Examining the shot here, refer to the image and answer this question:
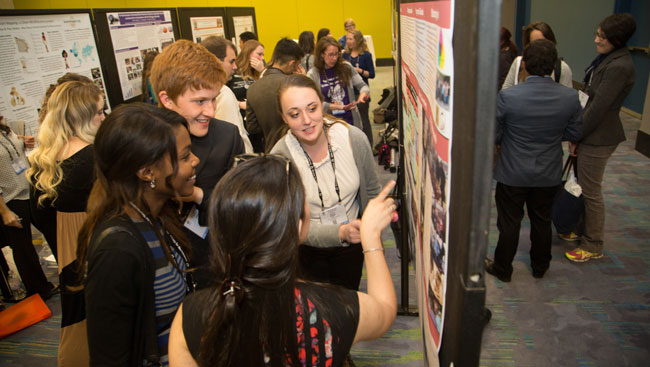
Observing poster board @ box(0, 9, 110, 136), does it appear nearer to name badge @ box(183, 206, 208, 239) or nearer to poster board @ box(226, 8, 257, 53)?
name badge @ box(183, 206, 208, 239)

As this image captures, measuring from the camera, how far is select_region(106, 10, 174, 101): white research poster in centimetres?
411

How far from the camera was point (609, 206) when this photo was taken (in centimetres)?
396

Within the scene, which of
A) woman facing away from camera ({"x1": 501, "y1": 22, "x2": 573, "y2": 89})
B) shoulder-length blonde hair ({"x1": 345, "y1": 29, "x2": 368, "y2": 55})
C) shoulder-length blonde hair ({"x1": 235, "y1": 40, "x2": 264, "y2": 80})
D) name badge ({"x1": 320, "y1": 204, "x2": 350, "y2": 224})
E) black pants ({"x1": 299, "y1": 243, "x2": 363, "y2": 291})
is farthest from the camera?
shoulder-length blonde hair ({"x1": 345, "y1": 29, "x2": 368, "y2": 55})

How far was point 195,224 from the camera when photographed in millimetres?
1804

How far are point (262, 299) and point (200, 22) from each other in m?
6.05

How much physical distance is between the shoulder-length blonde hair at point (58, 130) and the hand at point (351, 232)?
4.98ft

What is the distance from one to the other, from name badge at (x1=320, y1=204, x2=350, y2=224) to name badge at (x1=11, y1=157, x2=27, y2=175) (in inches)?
91.8

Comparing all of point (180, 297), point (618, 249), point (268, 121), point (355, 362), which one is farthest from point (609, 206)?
point (180, 297)

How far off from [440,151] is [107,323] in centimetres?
103

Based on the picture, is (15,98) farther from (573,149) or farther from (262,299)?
(573,149)

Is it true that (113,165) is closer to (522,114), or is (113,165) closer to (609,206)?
(522,114)

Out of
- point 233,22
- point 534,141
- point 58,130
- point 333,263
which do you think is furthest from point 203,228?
point 233,22

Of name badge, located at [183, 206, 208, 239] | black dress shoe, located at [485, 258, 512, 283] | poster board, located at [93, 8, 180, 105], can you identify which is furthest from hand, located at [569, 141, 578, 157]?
poster board, located at [93, 8, 180, 105]

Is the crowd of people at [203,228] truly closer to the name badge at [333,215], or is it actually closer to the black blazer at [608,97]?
the name badge at [333,215]
